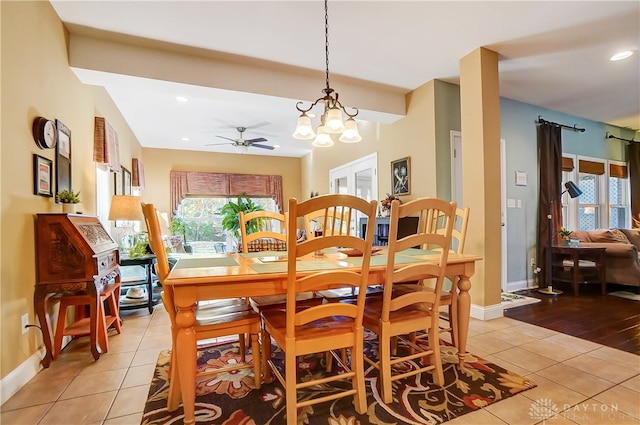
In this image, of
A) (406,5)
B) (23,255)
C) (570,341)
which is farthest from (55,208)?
(570,341)

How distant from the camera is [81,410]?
5.27ft

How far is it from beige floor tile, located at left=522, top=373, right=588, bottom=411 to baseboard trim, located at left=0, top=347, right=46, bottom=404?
2894 millimetres

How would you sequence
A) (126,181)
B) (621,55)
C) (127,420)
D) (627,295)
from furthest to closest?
(126,181) → (627,295) → (621,55) → (127,420)

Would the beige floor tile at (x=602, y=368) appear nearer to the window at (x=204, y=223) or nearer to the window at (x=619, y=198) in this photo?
the window at (x=619, y=198)

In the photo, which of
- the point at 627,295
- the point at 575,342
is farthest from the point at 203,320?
the point at 627,295

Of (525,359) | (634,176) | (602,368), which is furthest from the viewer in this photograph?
(634,176)

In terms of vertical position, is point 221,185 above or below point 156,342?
above

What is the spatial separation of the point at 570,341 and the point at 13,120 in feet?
13.9

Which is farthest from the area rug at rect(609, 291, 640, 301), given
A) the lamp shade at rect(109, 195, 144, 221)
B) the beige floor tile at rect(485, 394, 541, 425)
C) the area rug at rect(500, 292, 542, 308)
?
the lamp shade at rect(109, 195, 144, 221)

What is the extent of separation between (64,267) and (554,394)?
126 inches

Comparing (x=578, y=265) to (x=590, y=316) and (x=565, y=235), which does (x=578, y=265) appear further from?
(x=590, y=316)

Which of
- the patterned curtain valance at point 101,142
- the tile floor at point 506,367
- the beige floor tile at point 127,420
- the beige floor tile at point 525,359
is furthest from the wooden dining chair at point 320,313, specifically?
the patterned curtain valance at point 101,142

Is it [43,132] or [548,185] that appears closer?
[43,132]

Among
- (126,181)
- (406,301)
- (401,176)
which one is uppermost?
(126,181)
